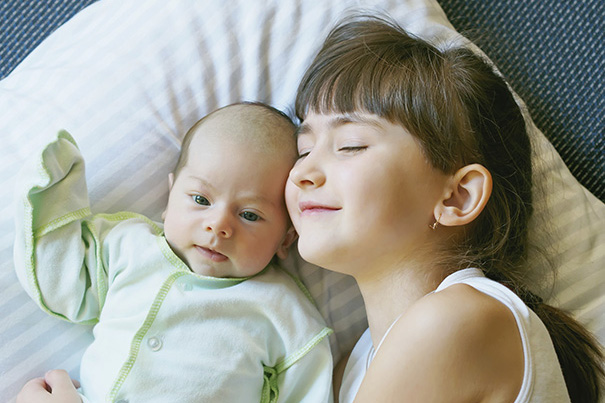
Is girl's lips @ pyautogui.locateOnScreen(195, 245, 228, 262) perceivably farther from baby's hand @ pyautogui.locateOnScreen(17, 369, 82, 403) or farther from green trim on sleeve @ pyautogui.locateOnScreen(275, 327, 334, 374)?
baby's hand @ pyautogui.locateOnScreen(17, 369, 82, 403)

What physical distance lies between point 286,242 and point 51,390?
499mm

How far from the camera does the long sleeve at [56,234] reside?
3.69ft

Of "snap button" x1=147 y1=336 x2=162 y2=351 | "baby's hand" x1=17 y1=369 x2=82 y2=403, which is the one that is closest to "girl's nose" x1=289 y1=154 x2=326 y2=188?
"snap button" x1=147 y1=336 x2=162 y2=351

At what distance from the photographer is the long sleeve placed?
112 centimetres

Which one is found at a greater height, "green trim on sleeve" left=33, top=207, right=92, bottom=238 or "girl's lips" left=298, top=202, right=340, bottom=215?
"girl's lips" left=298, top=202, right=340, bottom=215

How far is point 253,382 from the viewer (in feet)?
3.82

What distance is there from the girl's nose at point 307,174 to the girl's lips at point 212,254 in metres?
0.19

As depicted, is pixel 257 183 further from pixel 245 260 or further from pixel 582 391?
pixel 582 391

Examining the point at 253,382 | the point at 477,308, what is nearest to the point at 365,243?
the point at 477,308

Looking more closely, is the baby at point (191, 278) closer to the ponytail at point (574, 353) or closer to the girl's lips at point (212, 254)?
the girl's lips at point (212, 254)

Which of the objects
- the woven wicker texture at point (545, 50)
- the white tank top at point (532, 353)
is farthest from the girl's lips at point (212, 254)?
the woven wicker texture at point (545, 50)

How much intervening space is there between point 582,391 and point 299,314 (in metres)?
0.53

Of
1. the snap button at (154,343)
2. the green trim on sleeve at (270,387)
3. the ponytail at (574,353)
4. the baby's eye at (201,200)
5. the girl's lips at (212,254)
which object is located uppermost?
the ponytail at (574,353)

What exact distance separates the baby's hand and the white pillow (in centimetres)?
5
